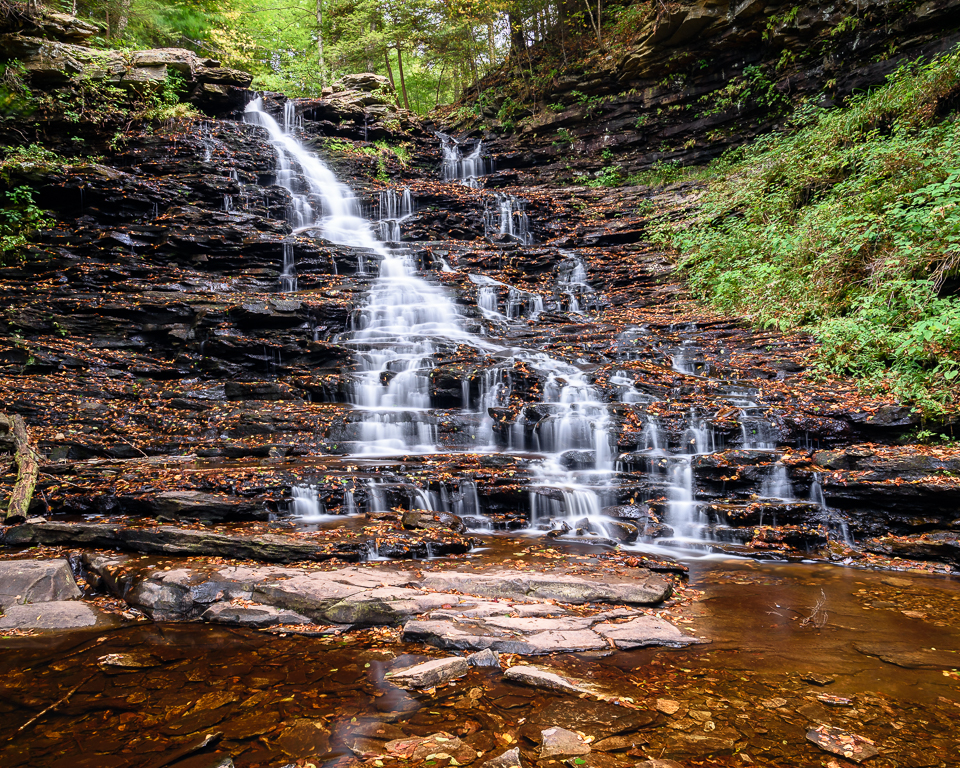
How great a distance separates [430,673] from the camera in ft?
10.5

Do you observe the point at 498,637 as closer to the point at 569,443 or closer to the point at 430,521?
the point at 430,521

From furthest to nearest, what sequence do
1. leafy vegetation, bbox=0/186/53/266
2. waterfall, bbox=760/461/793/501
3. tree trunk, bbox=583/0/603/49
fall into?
tree trunk, bbox=583/0/603/49, leafy vegetation, bbox=0/186/53/266, waterfall, bbox=760/461/793/501

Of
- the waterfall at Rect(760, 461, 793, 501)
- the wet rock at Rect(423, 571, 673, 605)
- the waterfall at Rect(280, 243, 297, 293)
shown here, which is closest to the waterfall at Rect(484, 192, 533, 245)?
the waterfall at Rect(280, 243, 297, 293)

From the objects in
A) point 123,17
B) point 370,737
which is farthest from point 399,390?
point 123,17

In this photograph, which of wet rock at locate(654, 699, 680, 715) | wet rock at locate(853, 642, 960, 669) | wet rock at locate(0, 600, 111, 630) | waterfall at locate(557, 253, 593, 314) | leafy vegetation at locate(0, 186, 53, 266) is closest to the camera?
wet rock at locate(654, 699, 680, 715)

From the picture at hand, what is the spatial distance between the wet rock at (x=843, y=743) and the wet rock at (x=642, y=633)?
1.16 m

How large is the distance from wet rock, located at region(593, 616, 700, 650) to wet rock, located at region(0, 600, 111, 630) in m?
4.15

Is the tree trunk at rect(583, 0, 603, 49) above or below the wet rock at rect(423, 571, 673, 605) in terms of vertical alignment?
above

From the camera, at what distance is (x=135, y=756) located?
8.20 feet

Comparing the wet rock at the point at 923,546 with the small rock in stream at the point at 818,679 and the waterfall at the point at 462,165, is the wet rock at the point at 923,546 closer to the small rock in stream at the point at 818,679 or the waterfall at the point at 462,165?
the small rock in stream at the point at 818,679

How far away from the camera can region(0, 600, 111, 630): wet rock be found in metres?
3.96

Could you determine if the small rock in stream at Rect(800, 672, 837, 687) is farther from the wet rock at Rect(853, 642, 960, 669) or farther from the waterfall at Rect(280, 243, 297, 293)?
the waterfall at Rect(280, 243, 297, 293)

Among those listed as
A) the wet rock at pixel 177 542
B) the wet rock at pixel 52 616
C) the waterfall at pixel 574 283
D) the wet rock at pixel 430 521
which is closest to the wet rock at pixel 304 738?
the wet rock at pixel 52 616

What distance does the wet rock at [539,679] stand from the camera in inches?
121
